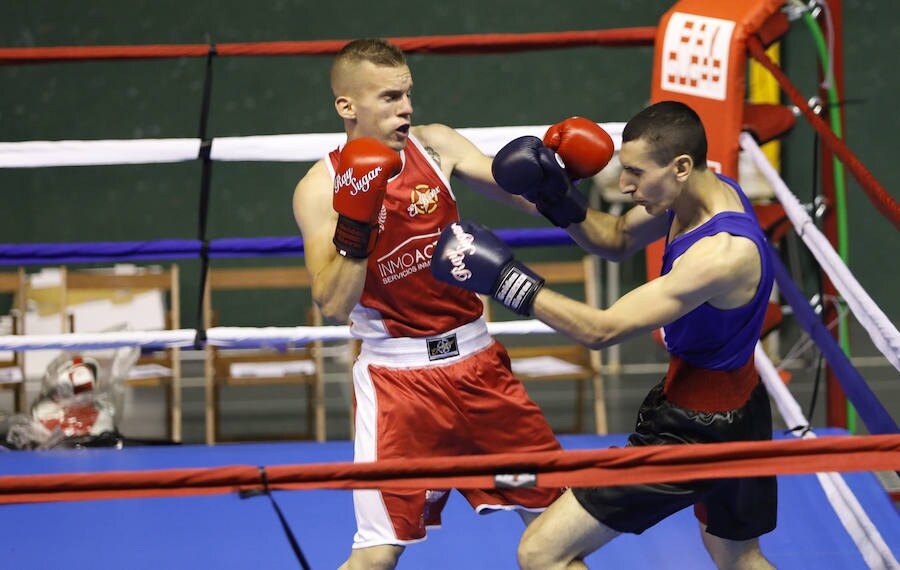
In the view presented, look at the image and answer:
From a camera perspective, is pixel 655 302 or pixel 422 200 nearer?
pixel 655 302

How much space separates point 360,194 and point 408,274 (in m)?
0.31

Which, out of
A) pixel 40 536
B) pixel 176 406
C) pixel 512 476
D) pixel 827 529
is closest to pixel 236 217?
pixel 176 406

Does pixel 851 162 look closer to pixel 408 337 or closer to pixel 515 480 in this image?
pixel 408 337

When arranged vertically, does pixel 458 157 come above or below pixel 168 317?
above

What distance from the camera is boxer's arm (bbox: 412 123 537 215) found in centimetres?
238

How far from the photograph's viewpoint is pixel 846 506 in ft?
9.17

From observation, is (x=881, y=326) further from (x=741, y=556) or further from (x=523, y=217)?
(x=523, y=217)

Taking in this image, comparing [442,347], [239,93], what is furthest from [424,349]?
[239,93]

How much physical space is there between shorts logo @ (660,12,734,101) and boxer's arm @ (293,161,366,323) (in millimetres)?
1219

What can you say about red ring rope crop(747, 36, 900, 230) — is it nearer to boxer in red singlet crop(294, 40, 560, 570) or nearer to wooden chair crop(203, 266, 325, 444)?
boxer in red singlet crop(294, 40, 560, 570)

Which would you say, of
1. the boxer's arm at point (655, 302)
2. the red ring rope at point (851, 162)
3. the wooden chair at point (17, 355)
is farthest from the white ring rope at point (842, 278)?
the wooden chair at point (17, 355)

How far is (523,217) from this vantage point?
6.54 metres

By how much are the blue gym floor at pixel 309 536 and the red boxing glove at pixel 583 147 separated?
3.28 ft

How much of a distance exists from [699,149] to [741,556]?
82 centimetres
